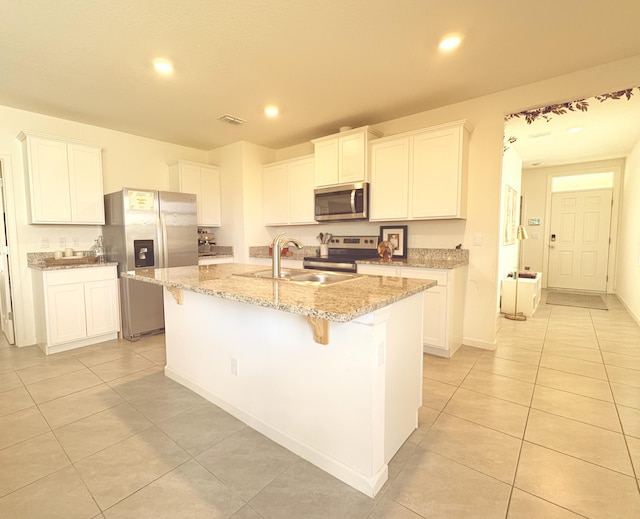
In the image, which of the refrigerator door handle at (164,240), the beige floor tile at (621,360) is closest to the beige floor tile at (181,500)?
the refrigerator door handle at (164,240)

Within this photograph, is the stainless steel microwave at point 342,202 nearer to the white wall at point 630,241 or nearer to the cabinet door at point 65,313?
the cabinet door at point 65,313

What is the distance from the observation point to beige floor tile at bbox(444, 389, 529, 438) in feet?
6.44

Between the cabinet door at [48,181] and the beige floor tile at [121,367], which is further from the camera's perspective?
the cabinet door at [48,181]

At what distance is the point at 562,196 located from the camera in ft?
20.9

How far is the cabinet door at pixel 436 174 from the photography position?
10.3ft

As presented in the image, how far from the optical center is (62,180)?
137 inches

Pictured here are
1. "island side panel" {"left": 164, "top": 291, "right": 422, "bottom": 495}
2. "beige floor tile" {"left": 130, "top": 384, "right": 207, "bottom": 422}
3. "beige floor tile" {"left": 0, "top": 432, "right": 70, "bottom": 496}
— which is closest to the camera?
"island side panel" {"left": 164, "top": 291, "right": 422, "bottom": 495}

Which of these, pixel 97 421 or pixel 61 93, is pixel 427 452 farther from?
pixel 61 93

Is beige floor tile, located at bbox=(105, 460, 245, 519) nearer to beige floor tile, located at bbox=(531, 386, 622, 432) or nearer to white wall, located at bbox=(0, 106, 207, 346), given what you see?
beige floor tile, located at bbox=(531, 386, 622, 432)

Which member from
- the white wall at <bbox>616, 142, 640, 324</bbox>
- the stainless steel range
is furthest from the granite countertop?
the white wall at <bbox>616, 142, 640, 324</bbox>

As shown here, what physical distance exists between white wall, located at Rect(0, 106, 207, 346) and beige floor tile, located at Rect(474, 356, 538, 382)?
15.6 ft

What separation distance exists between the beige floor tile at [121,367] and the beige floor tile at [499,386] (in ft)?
9.49

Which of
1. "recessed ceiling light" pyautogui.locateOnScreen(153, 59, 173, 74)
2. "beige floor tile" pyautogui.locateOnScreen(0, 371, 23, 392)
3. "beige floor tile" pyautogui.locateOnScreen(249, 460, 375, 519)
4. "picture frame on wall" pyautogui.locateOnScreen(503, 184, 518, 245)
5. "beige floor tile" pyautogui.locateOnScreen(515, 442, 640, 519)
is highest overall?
"recessed ceiling light" pyautogui.locateOnScreen(153, 59, 173, 74)

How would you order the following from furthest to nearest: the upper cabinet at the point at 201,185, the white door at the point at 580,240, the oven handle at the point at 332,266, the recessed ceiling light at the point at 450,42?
the white door at the point at 580,240 → the upper cabinet at the point at 201,185 → the oven handle at the point at 332,266 → the recessed ceiling light at the point at 450,42
